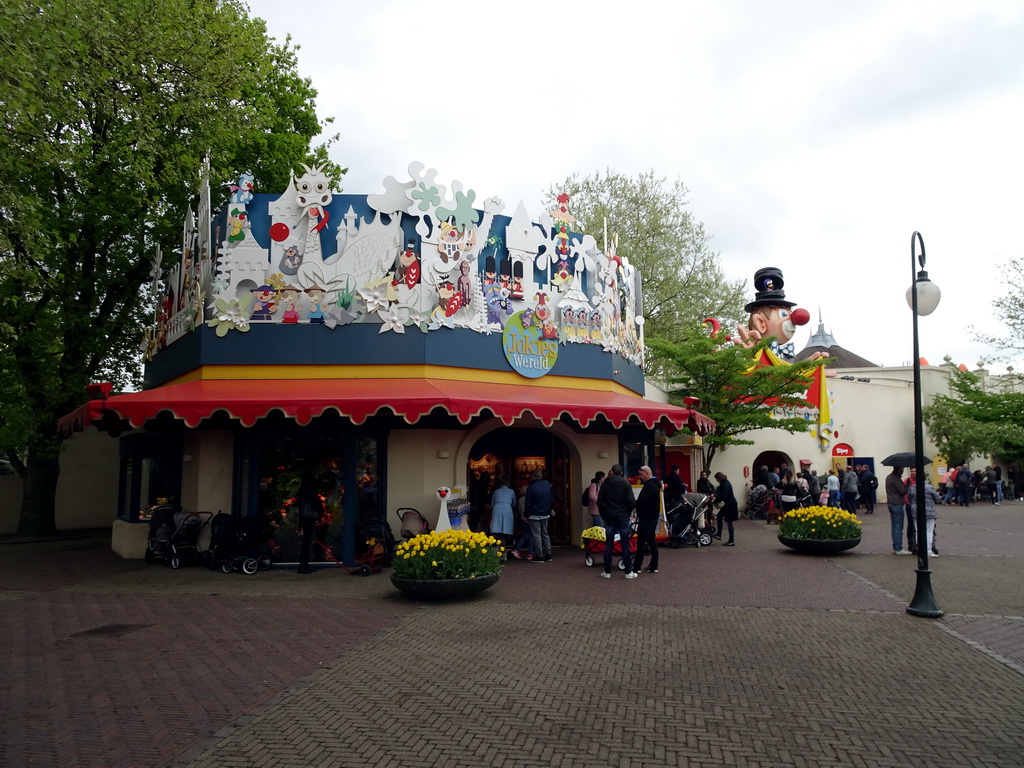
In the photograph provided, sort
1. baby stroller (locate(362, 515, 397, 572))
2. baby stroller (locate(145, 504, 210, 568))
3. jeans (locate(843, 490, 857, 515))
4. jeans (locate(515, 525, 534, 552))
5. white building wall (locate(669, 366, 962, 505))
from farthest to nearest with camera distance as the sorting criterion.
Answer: white building wall (locate(669, 366, 962, 505)) < jeans (locate(843, 490, 857, 515)) < jeans (locate(515, 525, 534, 552)) < baby stroller (locate(145, 504, 210, 568)) < baby stroller (locate(362, 515, 397, 572))

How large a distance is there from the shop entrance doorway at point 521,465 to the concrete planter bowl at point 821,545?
4.66 meters

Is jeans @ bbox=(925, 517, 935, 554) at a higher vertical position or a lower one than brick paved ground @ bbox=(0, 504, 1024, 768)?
higher

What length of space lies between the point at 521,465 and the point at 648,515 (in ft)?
18.0

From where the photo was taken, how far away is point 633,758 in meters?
4.68

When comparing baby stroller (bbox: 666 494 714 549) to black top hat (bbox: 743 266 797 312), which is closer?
baby stroller (bbox: 666 494 714 549)

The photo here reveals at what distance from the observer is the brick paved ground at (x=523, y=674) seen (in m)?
4.88

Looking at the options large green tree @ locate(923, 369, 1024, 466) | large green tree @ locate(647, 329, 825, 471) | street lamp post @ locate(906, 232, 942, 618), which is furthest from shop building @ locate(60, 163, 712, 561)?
large green tree @ locate(923, 369, 1024, 466)

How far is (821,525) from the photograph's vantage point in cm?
1356

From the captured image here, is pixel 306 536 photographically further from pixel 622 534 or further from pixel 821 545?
pixel 821 545

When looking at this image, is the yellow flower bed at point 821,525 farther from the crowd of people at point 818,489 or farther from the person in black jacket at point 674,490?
the crowd of people at point 818,489

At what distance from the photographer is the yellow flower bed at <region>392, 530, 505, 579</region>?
378 inches

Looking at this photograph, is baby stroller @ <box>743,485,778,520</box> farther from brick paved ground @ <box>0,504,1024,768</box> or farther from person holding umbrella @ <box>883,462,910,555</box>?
brick paved ground @ <box>0,504,1024,768</box>

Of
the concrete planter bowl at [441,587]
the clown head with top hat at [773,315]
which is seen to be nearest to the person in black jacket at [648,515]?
the concrete planter bowl at [441,587]

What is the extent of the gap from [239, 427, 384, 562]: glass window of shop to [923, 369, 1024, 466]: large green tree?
26.9m
